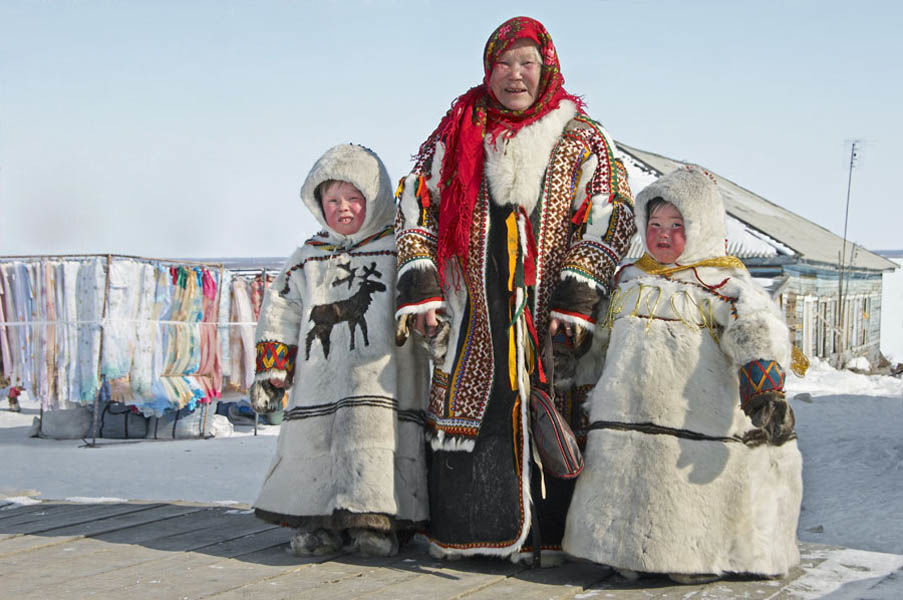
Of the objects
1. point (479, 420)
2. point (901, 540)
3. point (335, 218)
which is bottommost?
point (901, 540)

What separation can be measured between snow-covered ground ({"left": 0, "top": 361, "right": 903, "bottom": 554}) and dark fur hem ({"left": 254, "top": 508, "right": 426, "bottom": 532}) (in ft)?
7.48

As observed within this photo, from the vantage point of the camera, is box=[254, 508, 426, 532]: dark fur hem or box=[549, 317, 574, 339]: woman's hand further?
box=[254, 508, 426, 532]: dark fur hem

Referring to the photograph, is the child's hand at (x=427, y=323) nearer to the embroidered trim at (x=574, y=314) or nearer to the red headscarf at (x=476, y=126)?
the red headscarf at (x=476, y=126)

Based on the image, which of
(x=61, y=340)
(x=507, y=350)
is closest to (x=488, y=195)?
(x=507, y=350)

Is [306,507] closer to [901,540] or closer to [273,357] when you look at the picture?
[273,357]

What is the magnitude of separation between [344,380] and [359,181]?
74 cm

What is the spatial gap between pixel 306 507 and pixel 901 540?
3911 millimetres

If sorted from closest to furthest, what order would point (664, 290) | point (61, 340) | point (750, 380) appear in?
1. point (750, 380)
2. point (664, 290)
3. point (61, 340)

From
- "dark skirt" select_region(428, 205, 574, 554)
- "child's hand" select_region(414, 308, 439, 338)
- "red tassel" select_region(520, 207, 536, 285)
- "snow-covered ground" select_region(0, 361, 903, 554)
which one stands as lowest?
"snow-covered ground" select_region(0, 361, 903, 554)

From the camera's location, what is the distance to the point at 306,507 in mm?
3219

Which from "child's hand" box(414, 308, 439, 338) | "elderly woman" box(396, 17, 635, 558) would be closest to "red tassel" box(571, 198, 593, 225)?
"elderly woman" box(396, 17, 635, 558)

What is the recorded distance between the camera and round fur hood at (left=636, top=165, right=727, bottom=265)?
2.96m

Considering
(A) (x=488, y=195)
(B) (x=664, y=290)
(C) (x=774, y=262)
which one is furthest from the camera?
(C) (x=774, y=262)

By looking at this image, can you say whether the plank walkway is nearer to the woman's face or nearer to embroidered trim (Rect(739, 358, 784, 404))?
embroidered trim (Rect(739, 358, 784, 404))
